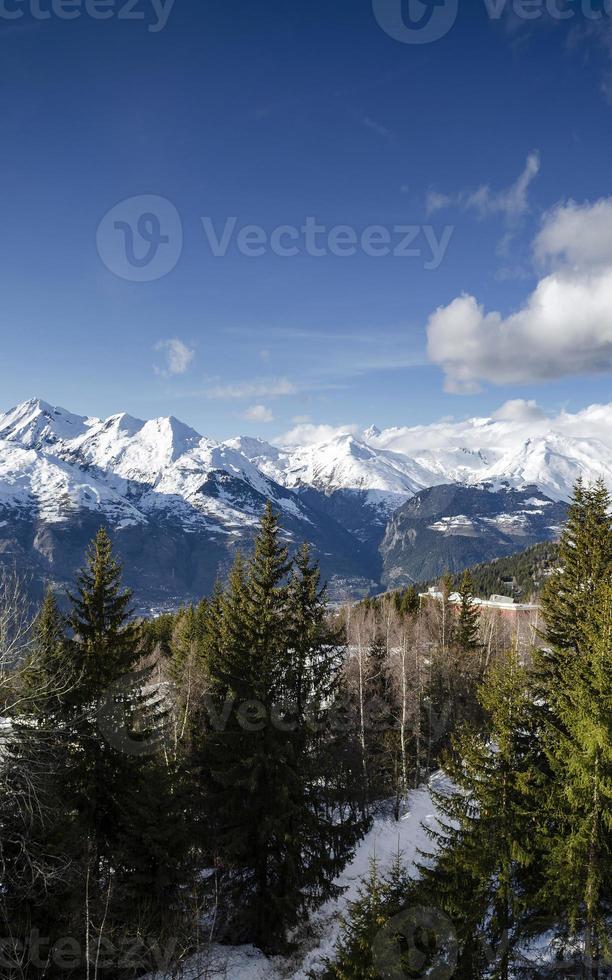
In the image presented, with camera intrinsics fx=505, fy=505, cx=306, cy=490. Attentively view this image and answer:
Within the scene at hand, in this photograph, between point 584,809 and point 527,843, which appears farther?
point 584,809

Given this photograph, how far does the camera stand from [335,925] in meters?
23.1

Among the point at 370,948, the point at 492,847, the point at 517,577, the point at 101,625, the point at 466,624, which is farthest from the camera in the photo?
the point at 517,577

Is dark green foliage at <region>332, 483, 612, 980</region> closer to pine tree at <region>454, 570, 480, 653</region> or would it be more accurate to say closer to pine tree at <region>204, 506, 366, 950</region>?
pine tree at <region>204, 506, 366, 950</region>

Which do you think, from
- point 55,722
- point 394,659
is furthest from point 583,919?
point 394,659

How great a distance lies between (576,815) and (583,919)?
291 cm

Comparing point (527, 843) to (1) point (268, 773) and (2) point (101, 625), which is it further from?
(2) point (101, 625)

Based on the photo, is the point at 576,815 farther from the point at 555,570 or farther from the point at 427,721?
the point at 427,721

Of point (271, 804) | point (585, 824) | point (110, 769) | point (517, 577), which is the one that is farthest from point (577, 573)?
point (517, 577)

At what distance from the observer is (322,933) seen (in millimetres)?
22391

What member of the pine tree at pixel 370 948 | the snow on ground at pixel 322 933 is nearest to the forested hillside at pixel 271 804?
the pine tree at pixel 370 948

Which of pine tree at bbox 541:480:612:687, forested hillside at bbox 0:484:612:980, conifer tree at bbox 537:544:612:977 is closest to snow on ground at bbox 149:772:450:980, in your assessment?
forested hillside at bbox 0:484:612:980

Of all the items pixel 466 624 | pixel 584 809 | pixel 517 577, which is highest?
pixel 517 577

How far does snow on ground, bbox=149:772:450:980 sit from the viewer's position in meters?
19.0

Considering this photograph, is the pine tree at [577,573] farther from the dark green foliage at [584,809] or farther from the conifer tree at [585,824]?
the conifer tree at [585,824]
